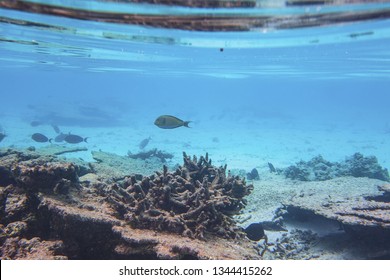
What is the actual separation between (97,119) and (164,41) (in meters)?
31.4

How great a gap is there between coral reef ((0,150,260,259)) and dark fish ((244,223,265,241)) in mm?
1121

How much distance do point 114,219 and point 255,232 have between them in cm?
374

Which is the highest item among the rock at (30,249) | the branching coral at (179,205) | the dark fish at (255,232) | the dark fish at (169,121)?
the dark fish at (169,121)

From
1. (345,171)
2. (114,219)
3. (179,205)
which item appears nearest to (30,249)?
(114,219)

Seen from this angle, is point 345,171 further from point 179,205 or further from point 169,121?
point 179,205

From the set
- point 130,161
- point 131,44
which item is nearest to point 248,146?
point 131,44

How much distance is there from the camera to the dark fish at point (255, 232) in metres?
6.99

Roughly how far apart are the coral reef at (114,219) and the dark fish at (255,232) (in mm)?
1121

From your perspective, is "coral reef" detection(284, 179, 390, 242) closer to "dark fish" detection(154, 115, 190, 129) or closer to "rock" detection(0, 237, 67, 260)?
"dark fish" detection(154, 115, 190, 129)

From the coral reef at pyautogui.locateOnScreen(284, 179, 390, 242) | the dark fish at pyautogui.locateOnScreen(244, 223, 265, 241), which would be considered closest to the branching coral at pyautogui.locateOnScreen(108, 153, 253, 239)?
the dark fish at pyautogui.locateOnScreen(244, 223, 265, 241)

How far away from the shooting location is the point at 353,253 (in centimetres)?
606

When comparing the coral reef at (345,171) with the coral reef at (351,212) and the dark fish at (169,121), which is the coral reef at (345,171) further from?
the dark fish at (169,121)

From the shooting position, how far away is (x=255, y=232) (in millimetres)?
7043


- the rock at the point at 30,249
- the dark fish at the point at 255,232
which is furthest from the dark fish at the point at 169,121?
the rock at the point at 30,249
